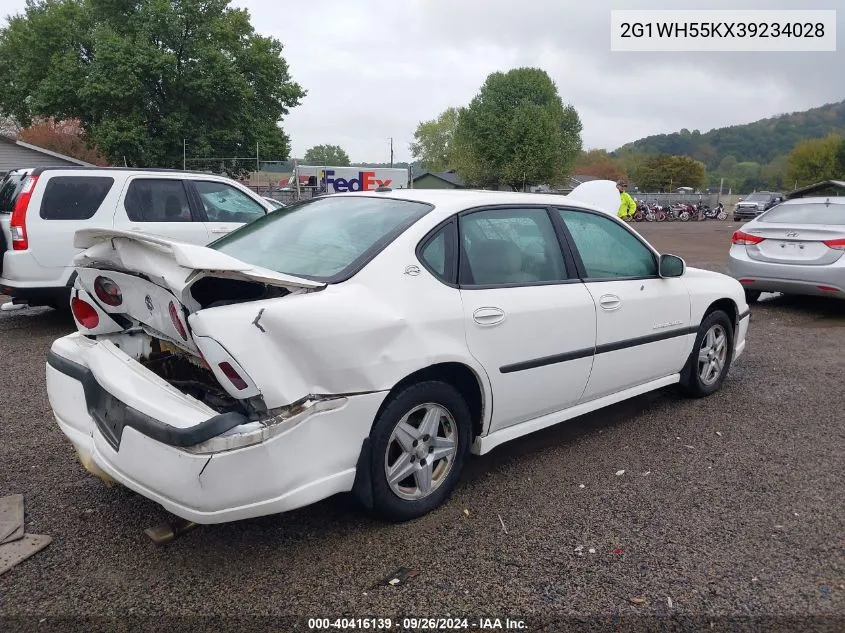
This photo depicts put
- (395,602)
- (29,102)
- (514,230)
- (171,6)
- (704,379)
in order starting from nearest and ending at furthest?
(395,602) < (514,230) < (704,379) < (171,6) < (29,102)

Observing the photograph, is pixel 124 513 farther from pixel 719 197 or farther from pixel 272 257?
pixel 719 197

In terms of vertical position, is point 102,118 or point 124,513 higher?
point 102,118

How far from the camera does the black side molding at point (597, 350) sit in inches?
129

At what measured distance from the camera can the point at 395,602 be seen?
2443 mm

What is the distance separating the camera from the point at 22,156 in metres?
31.1

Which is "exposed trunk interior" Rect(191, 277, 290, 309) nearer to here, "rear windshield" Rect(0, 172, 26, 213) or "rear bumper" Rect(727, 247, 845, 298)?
"rear windshield" Rect(0, 172, 26, 213)

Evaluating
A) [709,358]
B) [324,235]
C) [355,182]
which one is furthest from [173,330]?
[355,182]

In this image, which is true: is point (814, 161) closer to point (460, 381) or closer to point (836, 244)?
point (836, 244)

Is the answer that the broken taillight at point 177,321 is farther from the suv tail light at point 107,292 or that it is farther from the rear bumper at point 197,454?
the suv tail light at point 107,292

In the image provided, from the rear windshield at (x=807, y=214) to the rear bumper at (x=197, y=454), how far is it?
7.47 m

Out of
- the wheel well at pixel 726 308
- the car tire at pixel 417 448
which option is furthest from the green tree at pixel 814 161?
the car tire at pixel 417 448

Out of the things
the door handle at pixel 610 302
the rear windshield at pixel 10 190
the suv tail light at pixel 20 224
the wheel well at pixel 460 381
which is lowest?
the wheel well at pixel 460 381

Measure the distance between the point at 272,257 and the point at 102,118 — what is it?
112ft

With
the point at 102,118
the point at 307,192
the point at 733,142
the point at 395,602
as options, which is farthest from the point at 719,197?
the point at 733,142
